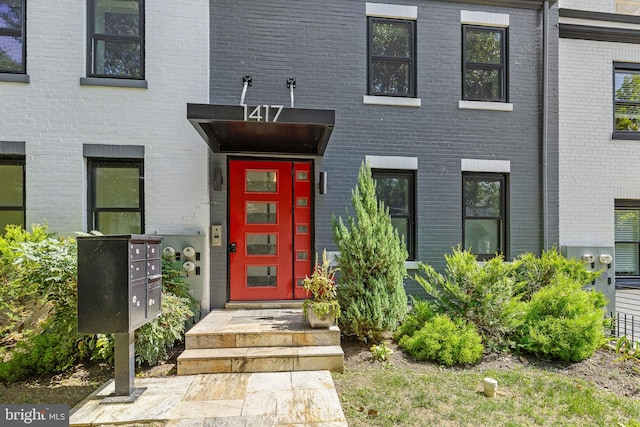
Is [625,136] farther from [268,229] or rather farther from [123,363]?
[123,363]

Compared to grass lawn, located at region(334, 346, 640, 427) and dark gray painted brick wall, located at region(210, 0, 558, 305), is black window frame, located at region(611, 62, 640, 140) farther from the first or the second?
grass lawn, located at region(334, 346, 640, 427)

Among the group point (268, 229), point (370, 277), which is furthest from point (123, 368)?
point (370, 277)

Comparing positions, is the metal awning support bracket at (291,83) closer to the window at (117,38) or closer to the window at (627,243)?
the window at (117,38)

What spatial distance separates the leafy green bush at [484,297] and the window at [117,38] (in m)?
6.01

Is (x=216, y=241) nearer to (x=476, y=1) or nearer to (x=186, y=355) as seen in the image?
(x=186, y=355)

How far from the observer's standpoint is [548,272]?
18.7ft

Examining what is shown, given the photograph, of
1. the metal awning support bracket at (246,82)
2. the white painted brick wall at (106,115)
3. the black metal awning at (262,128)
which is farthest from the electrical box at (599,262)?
the white painted brick wall at (106,115)

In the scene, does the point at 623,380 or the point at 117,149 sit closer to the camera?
the point at 623,380

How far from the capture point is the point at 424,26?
613cm

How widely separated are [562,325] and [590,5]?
277 inches

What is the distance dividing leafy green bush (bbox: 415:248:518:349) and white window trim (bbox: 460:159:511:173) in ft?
6.42

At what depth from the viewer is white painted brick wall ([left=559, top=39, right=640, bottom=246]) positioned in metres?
6.77

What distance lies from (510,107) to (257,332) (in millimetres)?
6002

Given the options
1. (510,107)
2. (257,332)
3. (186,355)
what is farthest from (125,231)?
(510,107)
